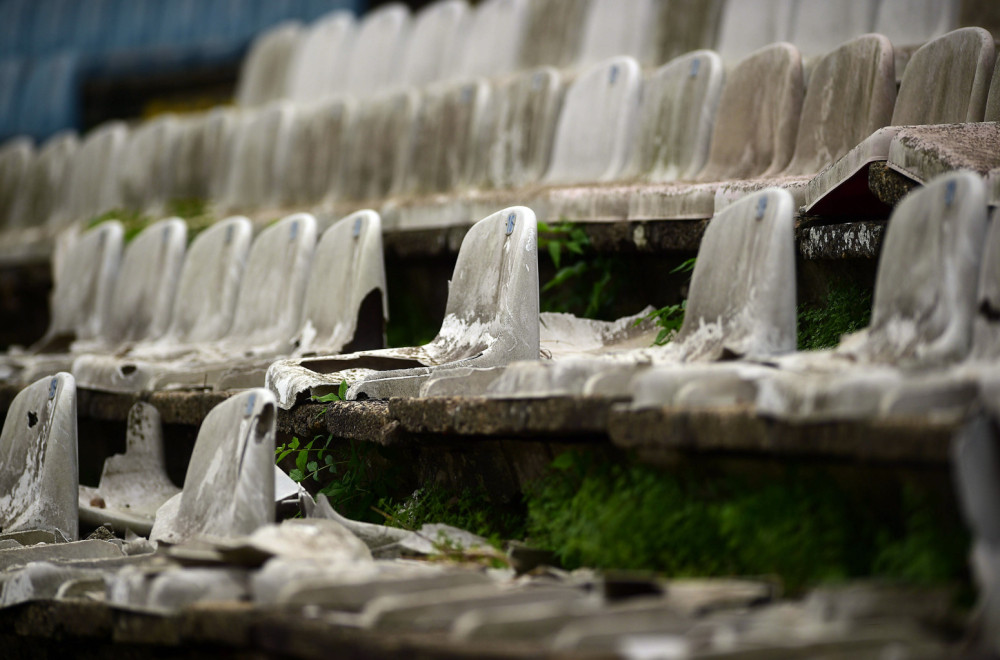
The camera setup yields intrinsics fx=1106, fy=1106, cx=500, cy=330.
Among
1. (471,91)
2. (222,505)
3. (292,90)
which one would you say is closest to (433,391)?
(222,505)

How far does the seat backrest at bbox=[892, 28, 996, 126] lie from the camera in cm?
300

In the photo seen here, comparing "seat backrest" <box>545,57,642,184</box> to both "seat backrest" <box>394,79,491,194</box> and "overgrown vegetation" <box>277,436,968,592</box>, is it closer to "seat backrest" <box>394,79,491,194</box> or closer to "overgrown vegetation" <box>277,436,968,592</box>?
"seat backrest" <box>394,79,491,194</box>

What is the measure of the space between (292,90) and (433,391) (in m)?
4.64

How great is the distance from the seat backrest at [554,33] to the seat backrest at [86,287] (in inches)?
86.5

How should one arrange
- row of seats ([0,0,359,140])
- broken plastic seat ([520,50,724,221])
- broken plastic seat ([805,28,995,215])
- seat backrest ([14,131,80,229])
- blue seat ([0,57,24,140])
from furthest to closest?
blue seat ([0,57,24,140]) < row of seats ([0,0,359,140]) < seat backrest ([14,131,80,229]) < broken plastic seat ([520,50,724,221]) < broken plastic seat ([805,28,995,215])

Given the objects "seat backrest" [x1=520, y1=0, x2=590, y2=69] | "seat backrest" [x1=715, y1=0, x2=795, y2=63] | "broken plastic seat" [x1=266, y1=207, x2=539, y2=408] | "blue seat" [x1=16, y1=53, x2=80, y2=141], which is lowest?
"broken plastic seat" [x1=266, y1=207, x2=539, y2=408]

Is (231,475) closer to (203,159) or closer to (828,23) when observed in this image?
(828,23)

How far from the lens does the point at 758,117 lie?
3752 millimetres

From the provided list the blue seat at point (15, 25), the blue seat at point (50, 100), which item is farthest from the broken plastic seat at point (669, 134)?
the blue seat at point (15, 25)

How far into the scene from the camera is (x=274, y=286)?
4004 millimetres

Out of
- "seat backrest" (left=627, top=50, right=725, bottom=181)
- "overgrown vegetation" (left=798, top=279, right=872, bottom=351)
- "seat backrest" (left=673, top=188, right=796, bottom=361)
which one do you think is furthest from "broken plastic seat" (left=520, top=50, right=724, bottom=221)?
"seat backrest" (left=673, top=188, right=796, bottom=361)

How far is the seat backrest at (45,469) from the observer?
113 inches

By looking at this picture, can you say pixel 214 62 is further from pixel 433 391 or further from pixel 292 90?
pixel 433 391

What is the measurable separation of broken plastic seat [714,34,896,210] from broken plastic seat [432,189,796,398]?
3.46 ft
